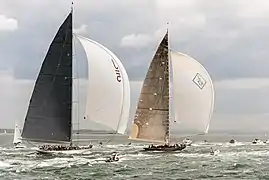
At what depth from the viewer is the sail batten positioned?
71875mm

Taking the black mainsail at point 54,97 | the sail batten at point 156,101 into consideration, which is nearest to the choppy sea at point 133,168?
the black mainsail at point 54,97

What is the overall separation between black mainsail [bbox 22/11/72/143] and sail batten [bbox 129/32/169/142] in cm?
1193

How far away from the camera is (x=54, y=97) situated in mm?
63625

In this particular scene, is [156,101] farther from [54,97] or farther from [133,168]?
[133,168]

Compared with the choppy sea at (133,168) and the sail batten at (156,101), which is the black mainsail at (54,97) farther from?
the sail batten at (156,101)

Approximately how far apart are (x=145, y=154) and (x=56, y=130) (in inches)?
506

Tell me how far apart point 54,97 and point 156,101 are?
1456cm

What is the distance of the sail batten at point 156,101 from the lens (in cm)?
7188

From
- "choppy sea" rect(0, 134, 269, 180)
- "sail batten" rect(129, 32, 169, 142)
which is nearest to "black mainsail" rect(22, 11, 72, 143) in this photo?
"choppy sea" rect(0, 134, 269, 180)

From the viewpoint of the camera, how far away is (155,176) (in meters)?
47.0

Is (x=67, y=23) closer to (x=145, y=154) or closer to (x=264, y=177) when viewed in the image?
(x=145, y=154)

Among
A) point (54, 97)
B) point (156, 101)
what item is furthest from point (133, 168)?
point (156, 101)

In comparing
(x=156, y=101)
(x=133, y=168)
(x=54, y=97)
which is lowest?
(x=133, y=168)

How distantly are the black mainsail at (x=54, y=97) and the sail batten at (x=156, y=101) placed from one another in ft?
39.1
